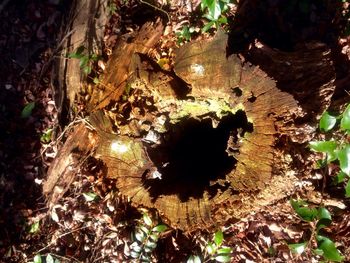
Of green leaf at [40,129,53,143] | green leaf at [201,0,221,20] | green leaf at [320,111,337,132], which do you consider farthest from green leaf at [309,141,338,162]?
green leaf at [40,129,53,143]

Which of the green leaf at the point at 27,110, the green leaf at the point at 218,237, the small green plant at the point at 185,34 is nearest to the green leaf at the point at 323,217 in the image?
the green leaf at the point at 218,237

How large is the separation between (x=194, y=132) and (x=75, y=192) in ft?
3.70

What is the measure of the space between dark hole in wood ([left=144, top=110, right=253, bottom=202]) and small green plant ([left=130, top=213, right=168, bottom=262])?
0.51m

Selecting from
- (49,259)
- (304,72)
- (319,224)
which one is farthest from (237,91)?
(49,259)

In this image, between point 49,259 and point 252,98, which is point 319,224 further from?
point 49,259

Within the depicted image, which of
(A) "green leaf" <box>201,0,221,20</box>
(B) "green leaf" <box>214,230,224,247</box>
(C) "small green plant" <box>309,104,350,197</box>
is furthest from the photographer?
(B) "green leaf" <box>214,230,224,247</box>

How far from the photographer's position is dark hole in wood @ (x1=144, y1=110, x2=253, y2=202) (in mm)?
2418

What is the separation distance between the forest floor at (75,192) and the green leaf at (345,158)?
21.9 inches

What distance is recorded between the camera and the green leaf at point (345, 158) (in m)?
2.00

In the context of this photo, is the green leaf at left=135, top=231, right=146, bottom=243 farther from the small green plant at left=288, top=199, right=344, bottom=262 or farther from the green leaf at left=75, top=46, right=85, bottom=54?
the green leaf at left=75, top=46, right=85, bottom=54

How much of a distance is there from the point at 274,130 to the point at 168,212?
2.51ft

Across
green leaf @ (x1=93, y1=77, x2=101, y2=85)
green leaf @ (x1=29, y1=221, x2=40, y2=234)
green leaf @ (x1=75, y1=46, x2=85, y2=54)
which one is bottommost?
green leaf @ (x1=29, y1=221, x2=40, y2=234)

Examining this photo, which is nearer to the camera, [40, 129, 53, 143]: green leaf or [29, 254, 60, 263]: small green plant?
[29, 254, 60, 263]: small green plant

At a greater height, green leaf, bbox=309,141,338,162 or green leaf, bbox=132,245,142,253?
green leaf, bbox=309,141,338,162
